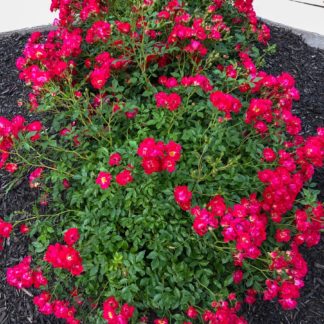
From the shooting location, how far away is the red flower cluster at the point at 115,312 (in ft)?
5.55

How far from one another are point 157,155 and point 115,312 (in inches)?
27.2

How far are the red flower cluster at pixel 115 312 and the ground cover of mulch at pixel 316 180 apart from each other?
674 millimetres

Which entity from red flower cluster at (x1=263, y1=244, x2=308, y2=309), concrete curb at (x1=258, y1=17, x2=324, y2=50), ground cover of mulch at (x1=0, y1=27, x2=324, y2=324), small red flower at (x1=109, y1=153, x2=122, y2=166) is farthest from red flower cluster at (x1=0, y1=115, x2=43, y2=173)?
concrete curb at (x1=258, y1=17, x2=324, y2=50)

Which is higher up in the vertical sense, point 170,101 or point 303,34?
point 170,101

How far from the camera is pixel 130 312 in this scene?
1743 mm

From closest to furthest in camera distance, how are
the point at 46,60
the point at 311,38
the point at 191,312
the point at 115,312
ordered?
1. the point at 115,312
2. the point at 191,312
3. the point at 46,60
4. the point at 311,38

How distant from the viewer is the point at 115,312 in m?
1.73

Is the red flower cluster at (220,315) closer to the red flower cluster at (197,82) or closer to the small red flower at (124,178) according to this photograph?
the small red flower at (124,178)

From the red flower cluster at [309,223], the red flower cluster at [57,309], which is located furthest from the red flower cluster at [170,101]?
the red flower cluster at [57,309]

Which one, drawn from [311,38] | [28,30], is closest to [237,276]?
[311,38]

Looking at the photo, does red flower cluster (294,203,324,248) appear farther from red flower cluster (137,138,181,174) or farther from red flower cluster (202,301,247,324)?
red flower cluster (137,138,181,174)

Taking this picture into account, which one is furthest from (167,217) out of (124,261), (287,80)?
(287,80)

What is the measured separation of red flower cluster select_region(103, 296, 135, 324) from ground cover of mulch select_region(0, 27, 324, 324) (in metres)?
0.67

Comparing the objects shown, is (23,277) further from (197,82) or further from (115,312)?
(197,82)
